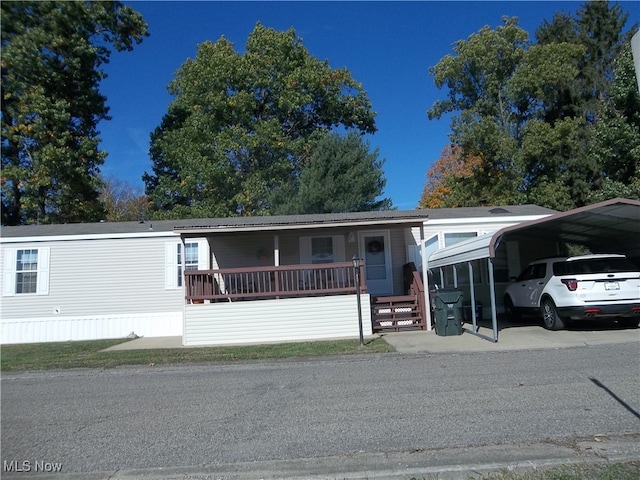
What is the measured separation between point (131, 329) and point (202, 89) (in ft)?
62.3

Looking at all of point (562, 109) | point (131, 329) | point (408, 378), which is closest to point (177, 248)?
point (131, 329)

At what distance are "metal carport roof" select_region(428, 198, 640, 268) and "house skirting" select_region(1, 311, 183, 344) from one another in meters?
8.84

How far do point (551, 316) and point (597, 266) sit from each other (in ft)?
5.16

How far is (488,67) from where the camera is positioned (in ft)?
98.6

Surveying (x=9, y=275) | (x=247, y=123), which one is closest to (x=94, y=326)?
(x=9, y=275)

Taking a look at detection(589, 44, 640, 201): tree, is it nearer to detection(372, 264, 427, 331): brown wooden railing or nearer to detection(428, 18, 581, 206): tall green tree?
detection(428, 18, 581, 206): tall green tree

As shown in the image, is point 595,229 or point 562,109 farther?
point 562,109

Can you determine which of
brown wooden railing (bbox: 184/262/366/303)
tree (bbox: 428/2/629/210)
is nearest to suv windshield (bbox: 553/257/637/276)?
brown wooden railing (bbox: 184/262/366/303)

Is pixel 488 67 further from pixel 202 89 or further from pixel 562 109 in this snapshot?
pixel 202 89

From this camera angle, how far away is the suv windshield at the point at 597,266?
1104cm

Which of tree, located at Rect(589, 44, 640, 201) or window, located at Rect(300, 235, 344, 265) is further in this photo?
tree, located at Rect(589, 44, 640, 201)

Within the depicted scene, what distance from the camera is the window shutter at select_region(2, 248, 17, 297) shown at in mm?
15883

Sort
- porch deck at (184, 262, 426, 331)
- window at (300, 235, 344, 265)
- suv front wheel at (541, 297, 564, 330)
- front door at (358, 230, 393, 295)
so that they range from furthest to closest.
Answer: window at (300, 235, 344, 265)
front door at (358, 230, 393, 295)
porch deck at (184, 262, 426, 331)
suv front wheel at (541, 297, 564, 330)

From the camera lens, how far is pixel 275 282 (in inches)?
543
